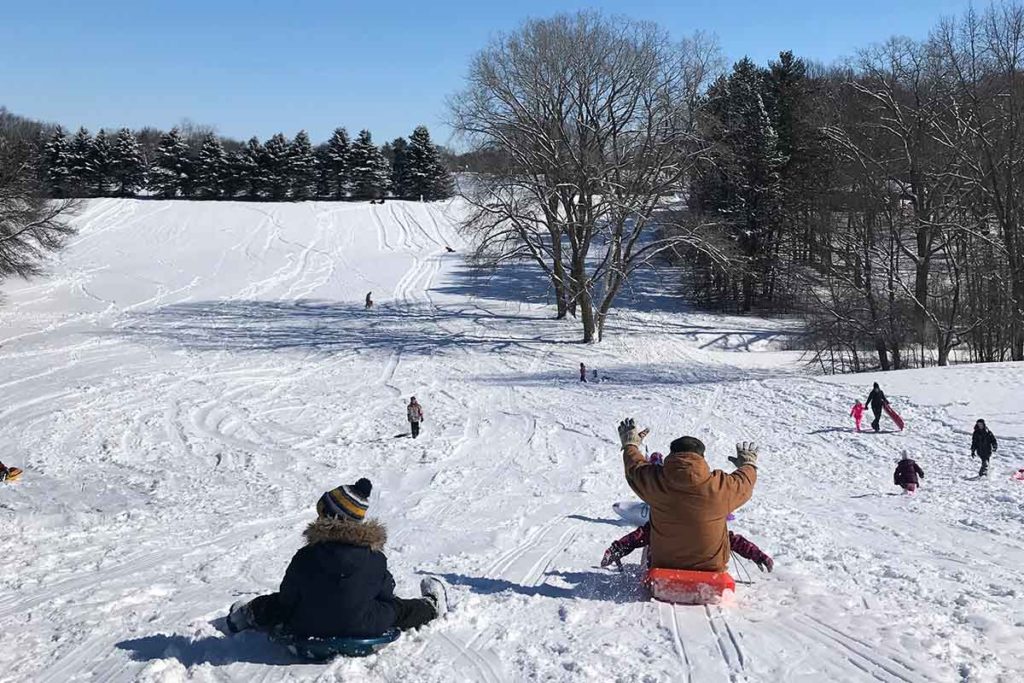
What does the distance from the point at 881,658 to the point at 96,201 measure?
3129 inches

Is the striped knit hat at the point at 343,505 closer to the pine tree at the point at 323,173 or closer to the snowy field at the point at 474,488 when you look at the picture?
the snowy field at the point at 474,488

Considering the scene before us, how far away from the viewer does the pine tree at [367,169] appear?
86.6 m

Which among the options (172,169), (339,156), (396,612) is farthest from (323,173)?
(396,612)

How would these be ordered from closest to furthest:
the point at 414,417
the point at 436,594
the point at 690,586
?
the point at 436,594 < the point at 690,586 < the point at 414,417

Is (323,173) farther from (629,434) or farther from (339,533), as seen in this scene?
(339,533)

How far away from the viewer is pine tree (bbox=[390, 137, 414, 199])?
88562 millimetres

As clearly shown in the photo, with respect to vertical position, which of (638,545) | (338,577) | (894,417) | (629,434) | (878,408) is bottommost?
(894,417)

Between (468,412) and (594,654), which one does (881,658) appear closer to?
(594,654)

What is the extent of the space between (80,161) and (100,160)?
6.00ft

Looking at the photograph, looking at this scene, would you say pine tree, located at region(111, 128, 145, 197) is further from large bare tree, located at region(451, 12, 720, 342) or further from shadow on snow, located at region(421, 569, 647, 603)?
shadow on snow, located at region(421, 569, 647, 603)

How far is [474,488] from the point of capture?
14172 millimetres

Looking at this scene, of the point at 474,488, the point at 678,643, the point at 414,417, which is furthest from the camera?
the point at 414,417

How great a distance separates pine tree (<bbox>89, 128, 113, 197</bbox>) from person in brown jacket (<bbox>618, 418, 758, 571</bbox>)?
3551 inches

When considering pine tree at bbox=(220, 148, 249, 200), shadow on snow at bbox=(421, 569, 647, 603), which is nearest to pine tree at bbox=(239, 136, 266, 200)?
pine tree at bbox=(220, 148, 249, 200)
